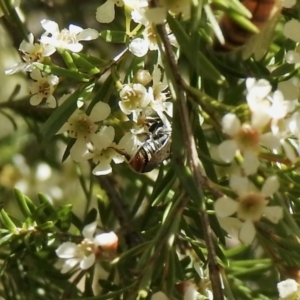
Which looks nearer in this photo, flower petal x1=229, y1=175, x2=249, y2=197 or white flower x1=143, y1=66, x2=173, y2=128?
flower petal x1=229, y1=175, x2=249, y2=197

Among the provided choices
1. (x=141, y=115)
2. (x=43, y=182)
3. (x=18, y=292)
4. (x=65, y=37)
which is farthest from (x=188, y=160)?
(x=43, y=182)

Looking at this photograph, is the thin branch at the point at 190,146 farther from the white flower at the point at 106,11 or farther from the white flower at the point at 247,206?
the white flower at the point at 106,11

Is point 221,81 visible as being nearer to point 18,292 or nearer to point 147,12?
point 147,12

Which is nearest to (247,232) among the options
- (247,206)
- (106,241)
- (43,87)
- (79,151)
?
(247,206)

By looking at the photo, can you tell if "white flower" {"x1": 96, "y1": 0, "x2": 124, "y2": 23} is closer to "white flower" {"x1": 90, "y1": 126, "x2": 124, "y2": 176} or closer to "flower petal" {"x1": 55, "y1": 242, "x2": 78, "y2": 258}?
"white flower" {"x1": 90, "y1": 126, "x2": 124, "y2": 176}

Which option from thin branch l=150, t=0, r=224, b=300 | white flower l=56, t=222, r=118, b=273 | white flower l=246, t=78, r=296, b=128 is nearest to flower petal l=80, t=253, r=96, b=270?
white flower l=56, t=222, r=118, b=273

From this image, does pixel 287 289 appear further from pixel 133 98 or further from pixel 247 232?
pixel 133 98
